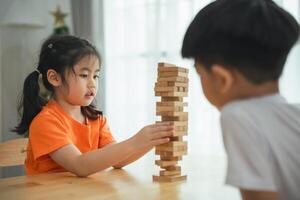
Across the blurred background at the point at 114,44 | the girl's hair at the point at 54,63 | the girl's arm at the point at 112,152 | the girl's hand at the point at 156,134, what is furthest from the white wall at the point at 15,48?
the girl's hand at the point at 156,134

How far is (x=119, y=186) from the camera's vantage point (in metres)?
1.05

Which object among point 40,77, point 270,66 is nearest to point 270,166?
point 270,66

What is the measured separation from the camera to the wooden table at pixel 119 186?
0.95 m

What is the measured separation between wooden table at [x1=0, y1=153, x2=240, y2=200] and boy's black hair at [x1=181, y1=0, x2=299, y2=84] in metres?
0.38

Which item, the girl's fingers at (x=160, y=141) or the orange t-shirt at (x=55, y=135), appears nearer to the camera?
the girl's fingers at (x=160, y=141)

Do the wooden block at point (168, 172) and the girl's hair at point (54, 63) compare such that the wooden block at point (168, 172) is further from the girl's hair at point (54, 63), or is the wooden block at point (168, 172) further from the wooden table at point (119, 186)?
the girl's hair at point (54, 63)

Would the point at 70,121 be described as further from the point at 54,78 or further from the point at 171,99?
the point at 171,99

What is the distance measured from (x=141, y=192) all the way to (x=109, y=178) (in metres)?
0.21

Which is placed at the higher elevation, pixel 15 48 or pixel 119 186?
pixel 15 48

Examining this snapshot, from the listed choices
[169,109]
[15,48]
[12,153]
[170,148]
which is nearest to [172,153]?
[170,148]

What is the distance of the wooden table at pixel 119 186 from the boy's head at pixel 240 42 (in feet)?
1.19

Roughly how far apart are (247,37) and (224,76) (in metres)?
0.07

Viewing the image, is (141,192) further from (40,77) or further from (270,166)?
(40,77)

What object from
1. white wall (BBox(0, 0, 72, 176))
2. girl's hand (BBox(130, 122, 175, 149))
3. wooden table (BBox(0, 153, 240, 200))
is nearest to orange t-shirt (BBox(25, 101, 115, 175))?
wooden table (BBox(0, 153, 240, 200))
